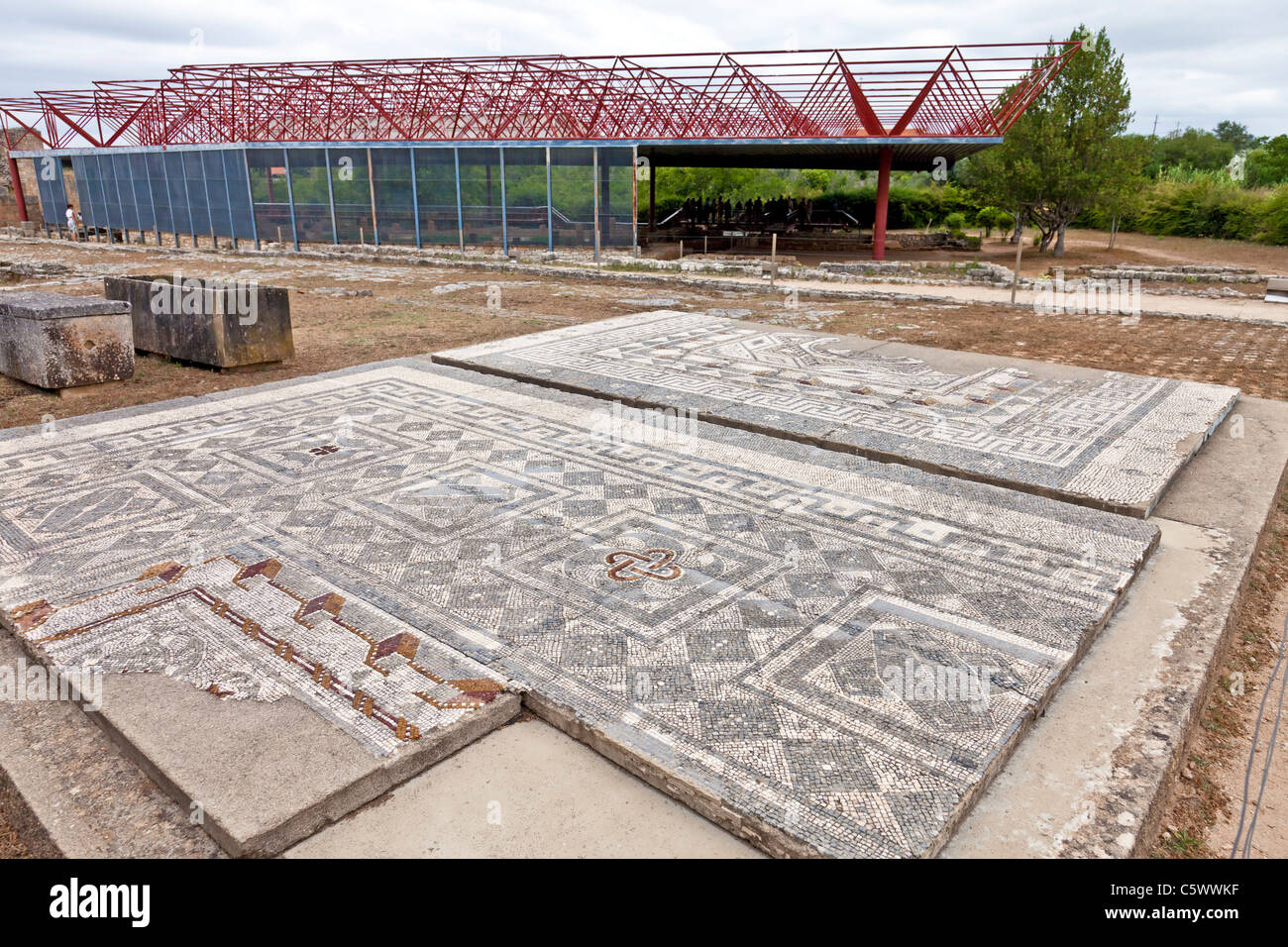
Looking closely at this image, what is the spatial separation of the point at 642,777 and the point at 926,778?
82 cm

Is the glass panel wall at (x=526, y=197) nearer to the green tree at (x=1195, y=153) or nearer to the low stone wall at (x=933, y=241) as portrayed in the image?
the low stone wall at (x=933, y=241)

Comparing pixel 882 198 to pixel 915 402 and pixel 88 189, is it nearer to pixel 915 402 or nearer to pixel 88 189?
pixel 915 402

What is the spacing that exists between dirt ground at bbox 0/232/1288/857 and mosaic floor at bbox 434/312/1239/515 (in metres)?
0.86

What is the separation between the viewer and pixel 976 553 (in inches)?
151

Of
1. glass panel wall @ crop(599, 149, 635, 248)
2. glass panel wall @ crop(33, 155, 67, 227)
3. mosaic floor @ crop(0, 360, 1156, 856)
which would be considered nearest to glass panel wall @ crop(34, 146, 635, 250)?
glass panel wall @ crop(599, 149, 635, 248)

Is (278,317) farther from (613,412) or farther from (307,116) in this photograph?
(307,116)

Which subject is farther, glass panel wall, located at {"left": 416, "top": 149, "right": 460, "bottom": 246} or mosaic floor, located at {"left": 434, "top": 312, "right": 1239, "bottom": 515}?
glass panel wall, located at {"left": 416, "top": 149, "right": 460, "bottom": 246}

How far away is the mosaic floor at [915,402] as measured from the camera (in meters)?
4.97

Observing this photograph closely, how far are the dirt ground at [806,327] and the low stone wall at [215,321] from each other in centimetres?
18

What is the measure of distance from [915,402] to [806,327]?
14.0 feet

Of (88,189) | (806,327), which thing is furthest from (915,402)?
(88,189)

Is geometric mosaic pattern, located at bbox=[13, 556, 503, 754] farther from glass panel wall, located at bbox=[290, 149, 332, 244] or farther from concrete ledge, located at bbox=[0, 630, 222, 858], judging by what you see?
glass panel wall, located at bbox=[290, 149, 332, 244]

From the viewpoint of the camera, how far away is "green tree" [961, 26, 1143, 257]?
21062 mm
